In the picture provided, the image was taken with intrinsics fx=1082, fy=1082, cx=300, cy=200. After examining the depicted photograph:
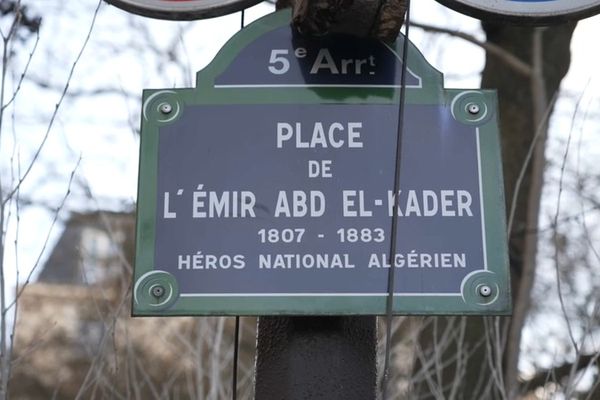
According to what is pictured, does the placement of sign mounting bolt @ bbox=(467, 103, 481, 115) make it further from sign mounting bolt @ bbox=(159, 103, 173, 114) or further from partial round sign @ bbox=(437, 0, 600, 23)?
sign mounting bolt @ bbox=(159, 103, 173, 114)

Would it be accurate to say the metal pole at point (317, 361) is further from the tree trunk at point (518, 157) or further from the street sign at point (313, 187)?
the tree trunk at point (518, 157)

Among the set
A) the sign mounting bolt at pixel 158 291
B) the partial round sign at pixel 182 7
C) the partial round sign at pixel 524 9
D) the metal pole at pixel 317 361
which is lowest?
the metal pole at pixel 317 361

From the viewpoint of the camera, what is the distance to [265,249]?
2047 millimetres

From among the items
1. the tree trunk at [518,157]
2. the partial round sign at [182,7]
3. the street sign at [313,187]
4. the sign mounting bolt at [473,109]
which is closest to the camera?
the street sign at [313,187]

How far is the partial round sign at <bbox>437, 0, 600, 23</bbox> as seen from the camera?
7.28ft

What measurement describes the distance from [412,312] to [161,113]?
0.65m

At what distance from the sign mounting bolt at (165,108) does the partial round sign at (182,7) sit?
0.21 m

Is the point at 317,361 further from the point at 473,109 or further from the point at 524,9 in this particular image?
the point at 524,9

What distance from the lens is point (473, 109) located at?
216cm

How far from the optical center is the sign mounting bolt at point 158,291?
6.68 ft

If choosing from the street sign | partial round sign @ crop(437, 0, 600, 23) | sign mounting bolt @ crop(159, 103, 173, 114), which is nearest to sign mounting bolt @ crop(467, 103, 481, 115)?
the street sign

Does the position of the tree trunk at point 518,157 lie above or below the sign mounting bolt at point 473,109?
above

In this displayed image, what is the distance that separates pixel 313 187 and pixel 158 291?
36cm

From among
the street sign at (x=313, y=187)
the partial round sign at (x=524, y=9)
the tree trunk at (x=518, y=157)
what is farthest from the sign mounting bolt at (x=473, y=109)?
the tree trunk at (x=518, y=157)
